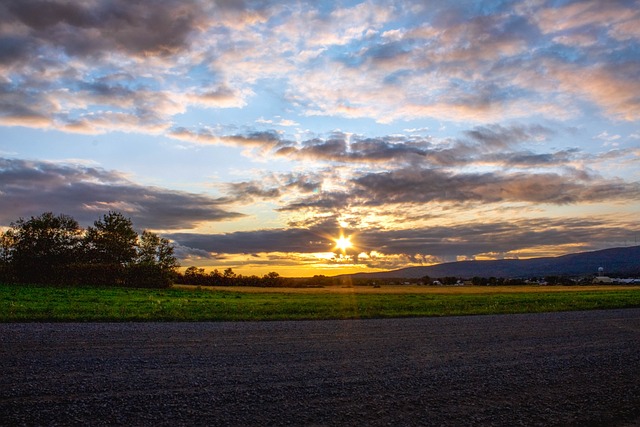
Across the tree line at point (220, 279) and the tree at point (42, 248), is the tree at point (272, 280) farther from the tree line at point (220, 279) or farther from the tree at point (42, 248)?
the tree at point (42, 248)

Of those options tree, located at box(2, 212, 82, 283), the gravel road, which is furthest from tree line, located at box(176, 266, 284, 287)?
the gravel road

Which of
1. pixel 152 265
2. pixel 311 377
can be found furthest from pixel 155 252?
pixel 311 377

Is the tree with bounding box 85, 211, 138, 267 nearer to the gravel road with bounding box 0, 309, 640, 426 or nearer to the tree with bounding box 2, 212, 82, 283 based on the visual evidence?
the tree with bounding box 2, 212, 82, 283

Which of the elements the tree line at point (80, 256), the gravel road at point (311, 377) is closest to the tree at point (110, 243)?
the tree line at point (80, 256)

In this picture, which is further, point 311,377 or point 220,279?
point 220,279

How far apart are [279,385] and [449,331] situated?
11.4 m

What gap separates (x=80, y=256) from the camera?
239 ft

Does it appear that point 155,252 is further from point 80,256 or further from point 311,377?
point 311,377

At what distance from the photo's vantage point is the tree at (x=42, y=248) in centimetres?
6800

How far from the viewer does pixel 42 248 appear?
2795 inches

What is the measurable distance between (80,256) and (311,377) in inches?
2818

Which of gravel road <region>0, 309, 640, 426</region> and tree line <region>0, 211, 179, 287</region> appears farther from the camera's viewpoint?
tree line <region>0, 211, 179, 287</region>

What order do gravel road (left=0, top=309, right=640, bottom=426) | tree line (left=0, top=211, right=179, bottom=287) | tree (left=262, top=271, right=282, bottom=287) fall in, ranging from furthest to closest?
tree (left=262, top=271, right=282, bottom=287) → tree line (left=0, top=211, right=179, bottom=287) → gravel road (left=0, top=309, right=640, bottom=426)

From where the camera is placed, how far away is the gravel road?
26.3ft
